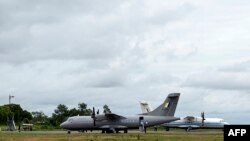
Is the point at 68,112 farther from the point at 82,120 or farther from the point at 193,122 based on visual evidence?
the point at 82,120

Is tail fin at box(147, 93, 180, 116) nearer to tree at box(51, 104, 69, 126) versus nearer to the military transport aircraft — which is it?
the military transport aircraft

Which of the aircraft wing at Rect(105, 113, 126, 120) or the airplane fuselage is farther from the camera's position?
the aircraft wing at Rect(105, 113, 126, 120)

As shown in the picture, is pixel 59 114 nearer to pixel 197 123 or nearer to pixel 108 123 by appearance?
pixel 197 123

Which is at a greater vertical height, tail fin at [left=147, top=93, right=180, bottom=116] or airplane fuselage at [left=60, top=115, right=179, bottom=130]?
tail fin at [left=147, top=93, right=180, bottom=116]

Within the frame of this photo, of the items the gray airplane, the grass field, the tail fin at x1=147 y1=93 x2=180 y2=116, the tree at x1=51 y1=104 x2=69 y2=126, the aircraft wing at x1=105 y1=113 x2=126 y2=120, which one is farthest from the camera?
the tree at x1=51 y1=104 x2=69 y2=126

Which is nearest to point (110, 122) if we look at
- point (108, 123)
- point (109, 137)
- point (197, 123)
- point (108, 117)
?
point (108, 123)

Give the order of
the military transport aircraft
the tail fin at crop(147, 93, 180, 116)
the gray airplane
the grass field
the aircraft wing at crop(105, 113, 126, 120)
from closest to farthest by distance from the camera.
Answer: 1. the grass field
2. the gray airplane
3. the aircraft wing at crop(105, 113, 126, 120)
4. the tail fin at crop(147, 93, 180, 116)
5. the military transport aircraft

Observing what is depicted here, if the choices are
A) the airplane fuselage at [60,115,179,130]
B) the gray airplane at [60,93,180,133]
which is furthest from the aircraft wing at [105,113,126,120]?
the airplane fuselage at [60,115,179,130]

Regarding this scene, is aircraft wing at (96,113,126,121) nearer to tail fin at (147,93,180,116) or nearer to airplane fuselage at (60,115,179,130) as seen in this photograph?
airplane fuselage at (60,115,179,130)

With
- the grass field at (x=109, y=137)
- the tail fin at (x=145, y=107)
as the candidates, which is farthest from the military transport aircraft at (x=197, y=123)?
the grass field at (x=109, y=137)

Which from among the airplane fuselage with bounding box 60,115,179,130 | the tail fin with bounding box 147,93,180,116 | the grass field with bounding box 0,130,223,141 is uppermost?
the tail fin with bounding box 147,93,180,116

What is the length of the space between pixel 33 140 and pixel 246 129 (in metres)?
37.5

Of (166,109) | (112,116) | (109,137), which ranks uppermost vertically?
(166,109)

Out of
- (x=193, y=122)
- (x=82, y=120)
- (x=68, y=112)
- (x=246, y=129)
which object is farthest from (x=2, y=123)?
(x=246, y=129)
